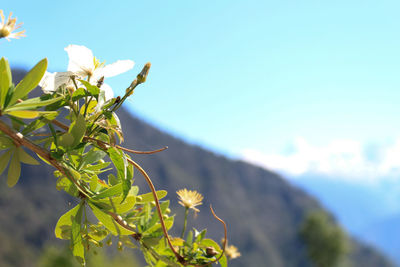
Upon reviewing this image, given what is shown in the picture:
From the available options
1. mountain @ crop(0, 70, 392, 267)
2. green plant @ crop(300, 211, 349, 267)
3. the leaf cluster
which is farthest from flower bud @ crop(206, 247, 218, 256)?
mountain @ crop(0, 70, 392, 267)

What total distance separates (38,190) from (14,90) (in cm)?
5740

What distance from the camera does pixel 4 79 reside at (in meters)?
0.47

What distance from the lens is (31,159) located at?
563mm

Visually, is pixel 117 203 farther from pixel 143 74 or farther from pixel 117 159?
pixel 143 74

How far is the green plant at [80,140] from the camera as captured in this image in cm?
49

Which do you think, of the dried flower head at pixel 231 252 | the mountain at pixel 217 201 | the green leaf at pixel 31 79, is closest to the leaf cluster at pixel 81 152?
the green leaf at pixel 31 79

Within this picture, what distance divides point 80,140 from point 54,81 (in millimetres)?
101

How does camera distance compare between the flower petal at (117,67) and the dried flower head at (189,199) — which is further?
the dried flower head at (189,199)

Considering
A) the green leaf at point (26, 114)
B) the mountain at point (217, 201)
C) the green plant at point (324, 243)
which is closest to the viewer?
the green leaf at point (26, 114)

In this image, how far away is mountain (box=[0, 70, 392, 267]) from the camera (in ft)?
165


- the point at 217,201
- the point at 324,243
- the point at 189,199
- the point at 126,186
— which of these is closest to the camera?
the point at 126,186

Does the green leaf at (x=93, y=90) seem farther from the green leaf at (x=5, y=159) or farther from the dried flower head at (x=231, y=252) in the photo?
the dried flower head at (x=231, y=252)

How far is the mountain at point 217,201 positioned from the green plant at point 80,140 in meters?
52.6

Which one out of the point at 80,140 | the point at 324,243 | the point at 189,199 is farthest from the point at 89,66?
the point at 324,243
